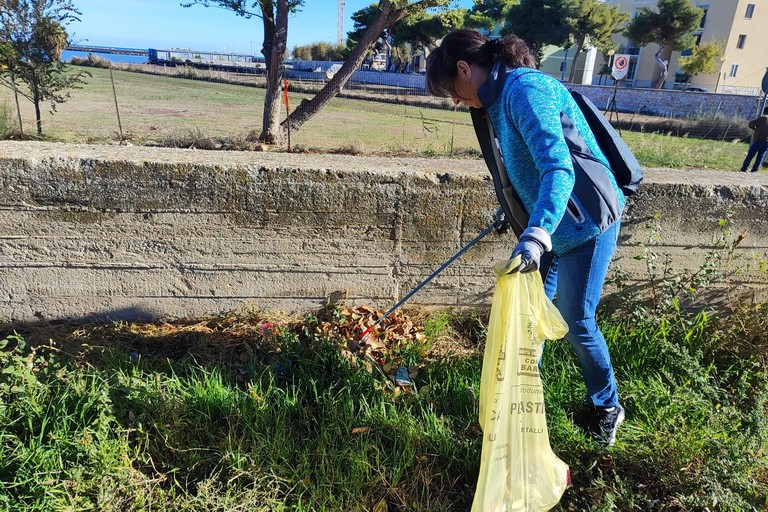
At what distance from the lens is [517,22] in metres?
47.0

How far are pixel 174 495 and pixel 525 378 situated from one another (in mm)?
1418

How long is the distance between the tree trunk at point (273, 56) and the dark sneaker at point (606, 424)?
911cm

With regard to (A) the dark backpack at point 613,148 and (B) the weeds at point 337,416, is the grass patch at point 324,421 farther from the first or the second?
(A) the dark backpack at point 613,148

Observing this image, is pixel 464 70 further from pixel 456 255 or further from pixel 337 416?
pixel 337 416

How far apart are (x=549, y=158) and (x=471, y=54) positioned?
555 millimetres

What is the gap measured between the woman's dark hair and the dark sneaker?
1.54 meters

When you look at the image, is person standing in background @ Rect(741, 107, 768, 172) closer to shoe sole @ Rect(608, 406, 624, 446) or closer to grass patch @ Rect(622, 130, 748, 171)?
grass patch @ Rect(622, 130, 748, 171)

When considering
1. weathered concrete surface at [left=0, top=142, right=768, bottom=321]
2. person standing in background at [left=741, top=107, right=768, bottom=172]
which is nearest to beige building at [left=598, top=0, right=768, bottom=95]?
person standing in background at [left=741, top=107, right=768, bottom=172]

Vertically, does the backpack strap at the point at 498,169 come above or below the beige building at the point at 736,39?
below

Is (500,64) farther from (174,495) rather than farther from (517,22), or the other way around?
(517,22)

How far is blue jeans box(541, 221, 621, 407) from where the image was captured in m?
2.16

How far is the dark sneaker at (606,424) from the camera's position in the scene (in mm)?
2383

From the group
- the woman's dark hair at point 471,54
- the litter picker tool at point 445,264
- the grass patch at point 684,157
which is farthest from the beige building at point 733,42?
the woman's dark hair at point 471,54

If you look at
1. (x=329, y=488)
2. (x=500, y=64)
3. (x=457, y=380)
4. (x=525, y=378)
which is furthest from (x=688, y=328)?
(x=329, y=488)
